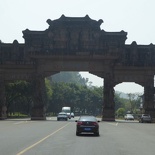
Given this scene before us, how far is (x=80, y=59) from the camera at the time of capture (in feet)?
203

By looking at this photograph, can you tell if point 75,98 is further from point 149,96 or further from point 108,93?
point 108,93

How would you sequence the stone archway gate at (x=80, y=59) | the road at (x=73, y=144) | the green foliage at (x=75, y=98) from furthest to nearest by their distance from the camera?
the green foliage at (x=75, y=98) → the stone archway gate at (x=80, y=59) → the road at (x=73, y=144)

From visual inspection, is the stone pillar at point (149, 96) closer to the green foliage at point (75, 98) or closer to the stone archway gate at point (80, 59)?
the stone archway gate at point (80, 59)

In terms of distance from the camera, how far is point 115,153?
51.9ft

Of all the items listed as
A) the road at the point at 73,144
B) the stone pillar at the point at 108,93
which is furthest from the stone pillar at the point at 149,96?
the road at the point at 73,144

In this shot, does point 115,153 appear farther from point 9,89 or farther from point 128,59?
point 9,89

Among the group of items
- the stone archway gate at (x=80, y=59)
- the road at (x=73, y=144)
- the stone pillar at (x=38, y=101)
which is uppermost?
the stone archway gate at (x=80, y=59)

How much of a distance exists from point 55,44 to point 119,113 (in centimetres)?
6002

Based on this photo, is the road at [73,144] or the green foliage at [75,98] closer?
the road at [73,144]

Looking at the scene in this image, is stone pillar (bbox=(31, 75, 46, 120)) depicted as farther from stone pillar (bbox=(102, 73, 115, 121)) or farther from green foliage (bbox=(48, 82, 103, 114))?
green foliage (bbox=(48, 82, 103, 114))

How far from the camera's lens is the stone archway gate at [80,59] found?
61844mm

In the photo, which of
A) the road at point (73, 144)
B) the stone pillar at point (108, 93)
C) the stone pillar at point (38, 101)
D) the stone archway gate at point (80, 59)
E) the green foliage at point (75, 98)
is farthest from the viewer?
the green foliage at point (75, 98)

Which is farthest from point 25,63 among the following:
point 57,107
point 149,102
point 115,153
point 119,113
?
point 57,107

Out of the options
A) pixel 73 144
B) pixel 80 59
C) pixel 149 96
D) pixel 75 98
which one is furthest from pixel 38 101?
pixel 75 98
